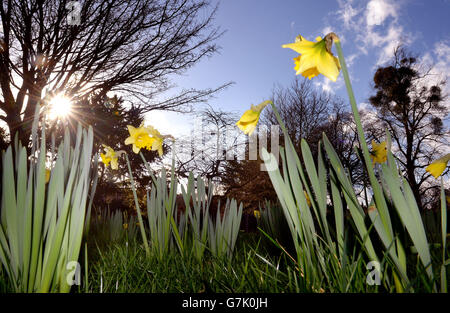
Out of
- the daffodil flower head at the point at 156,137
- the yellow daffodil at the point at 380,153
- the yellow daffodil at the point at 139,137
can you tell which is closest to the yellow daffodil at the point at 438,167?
the yellow daffodil at the point at 380,153

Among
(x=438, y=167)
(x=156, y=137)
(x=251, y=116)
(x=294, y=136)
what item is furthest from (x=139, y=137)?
(x=294, y=136)

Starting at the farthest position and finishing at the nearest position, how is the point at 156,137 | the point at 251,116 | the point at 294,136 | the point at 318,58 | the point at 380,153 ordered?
the point at 294,136 → the point at 156,137 → the point at 380,153 → the point at 251,116 → the point at 318,58

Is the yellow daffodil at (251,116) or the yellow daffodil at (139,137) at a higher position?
the yellow daffodil at (139,137)

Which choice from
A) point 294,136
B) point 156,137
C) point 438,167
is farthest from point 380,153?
point 294,136

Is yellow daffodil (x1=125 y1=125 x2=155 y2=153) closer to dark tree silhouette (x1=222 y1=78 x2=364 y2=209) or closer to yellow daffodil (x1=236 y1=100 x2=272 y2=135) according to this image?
yellow daffodil (x1=236 y1=100 x2=272 y2=135)

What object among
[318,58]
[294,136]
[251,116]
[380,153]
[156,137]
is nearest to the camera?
[318,58]

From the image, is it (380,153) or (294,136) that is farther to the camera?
(294,136)

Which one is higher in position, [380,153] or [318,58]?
[318,58]

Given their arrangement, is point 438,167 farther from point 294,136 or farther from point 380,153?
point 294,136

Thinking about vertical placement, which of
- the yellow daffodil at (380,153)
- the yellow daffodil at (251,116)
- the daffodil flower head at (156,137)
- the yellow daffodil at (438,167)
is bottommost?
the yellow daffodil at (438,167)

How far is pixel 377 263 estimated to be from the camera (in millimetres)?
789

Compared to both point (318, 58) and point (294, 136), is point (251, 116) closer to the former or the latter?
point (318, 58)

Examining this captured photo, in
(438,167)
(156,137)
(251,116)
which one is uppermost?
(156,137)

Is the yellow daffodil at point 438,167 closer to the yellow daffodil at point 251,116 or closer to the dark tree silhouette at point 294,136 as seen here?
the yellow daffodil at point 251,116
